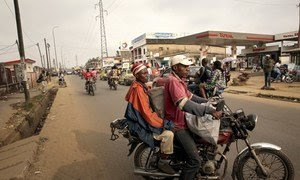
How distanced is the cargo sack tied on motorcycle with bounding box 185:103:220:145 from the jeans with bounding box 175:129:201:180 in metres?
0.14

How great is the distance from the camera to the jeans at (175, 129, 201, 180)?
371 cm

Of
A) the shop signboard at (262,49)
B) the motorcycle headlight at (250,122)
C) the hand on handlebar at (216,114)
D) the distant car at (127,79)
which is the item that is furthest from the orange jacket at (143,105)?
the shop signboard at (262,49)

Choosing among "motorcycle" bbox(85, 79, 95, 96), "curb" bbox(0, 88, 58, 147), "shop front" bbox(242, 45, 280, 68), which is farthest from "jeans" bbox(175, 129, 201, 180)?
"shop front" bbox(242, 45, 280, 68)

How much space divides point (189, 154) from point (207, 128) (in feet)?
1.38

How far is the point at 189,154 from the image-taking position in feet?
12.2

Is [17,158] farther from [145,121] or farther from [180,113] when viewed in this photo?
[180,113]

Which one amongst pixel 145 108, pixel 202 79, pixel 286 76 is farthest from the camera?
pixel 286 76

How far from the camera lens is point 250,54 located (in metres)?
46.2

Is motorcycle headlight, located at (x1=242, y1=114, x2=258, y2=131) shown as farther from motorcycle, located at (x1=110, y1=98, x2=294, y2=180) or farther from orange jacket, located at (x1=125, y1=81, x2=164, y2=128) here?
orange jacket, located at (x1=125, y1=81, x2=164, y2=128)

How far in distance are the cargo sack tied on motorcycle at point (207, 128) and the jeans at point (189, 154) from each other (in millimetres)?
141

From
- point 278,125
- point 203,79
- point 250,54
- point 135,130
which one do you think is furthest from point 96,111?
point 250,54

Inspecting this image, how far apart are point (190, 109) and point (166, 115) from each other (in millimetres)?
561

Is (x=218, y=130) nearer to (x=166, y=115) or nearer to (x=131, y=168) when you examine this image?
(x=166, y=115)

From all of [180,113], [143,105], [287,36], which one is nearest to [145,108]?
[143,105]
